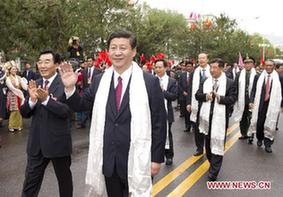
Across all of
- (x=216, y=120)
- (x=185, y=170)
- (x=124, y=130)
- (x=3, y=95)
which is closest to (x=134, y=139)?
(x=124, y=130)

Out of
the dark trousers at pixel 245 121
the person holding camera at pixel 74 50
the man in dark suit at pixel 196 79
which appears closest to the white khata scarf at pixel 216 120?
the man in dark suit at pixel 196 79

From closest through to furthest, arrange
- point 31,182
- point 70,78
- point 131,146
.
A: point 131,146
point 70,78
point 31,182

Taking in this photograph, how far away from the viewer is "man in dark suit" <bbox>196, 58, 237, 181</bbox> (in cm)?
589

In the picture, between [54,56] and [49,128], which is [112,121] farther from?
[54,56]

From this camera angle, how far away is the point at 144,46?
25469mm

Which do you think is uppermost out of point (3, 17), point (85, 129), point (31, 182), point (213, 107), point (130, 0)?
point (130, 0)

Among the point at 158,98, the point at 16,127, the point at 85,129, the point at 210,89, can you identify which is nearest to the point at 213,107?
the point at 210,89

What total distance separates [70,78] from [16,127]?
659cm

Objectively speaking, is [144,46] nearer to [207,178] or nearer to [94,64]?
[94,64]

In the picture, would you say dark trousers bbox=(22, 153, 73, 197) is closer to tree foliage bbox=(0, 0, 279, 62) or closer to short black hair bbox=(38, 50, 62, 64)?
short black hair bbox=(38, 50, 62, 64)

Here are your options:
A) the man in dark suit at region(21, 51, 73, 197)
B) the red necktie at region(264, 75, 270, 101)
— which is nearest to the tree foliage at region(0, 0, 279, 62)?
the red necktie at region(264, 75, 270, 101)

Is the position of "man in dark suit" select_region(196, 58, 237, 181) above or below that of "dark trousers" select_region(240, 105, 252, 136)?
above

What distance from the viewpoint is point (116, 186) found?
3.56 meters

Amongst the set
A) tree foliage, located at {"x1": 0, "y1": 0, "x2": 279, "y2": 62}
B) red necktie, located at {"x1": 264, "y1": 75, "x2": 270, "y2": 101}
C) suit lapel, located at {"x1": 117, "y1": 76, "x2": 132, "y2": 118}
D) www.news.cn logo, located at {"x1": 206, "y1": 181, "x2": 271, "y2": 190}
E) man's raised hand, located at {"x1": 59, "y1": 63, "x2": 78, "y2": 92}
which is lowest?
www.news.cn logo, located at {"x1": 206, "y1": 181, "x2": 271, "y2": 190}
